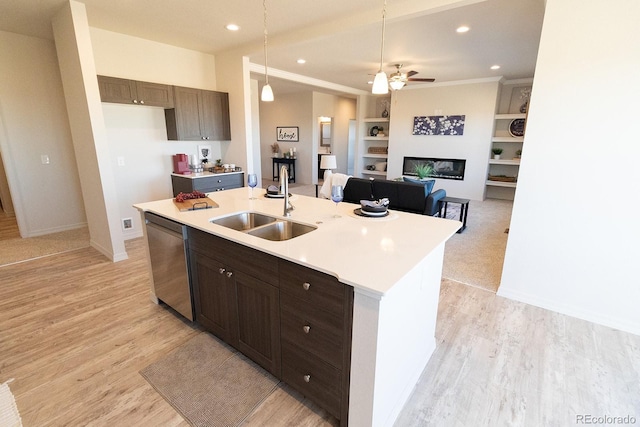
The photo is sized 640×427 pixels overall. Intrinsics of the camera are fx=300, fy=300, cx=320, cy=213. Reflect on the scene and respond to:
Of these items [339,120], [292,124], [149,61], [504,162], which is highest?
[149,61]

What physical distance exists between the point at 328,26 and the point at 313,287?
323 cm

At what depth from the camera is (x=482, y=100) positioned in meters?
6.75

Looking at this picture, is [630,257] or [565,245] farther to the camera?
[565,245]

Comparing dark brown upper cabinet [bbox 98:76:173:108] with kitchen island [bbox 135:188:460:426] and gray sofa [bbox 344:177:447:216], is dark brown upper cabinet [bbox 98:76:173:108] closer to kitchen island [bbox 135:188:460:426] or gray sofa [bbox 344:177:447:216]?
kitchen island [bbox 135:188:460:426]

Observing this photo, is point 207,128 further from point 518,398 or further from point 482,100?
point 482,100

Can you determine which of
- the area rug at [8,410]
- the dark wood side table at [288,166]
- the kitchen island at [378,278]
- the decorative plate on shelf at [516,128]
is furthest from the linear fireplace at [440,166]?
the area rug at [8,410]

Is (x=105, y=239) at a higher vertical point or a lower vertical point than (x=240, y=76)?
lower

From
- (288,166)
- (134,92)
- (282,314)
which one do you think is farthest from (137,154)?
(288,166)

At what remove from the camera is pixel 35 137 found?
4195 millimetres

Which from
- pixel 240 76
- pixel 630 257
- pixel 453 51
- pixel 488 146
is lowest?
pixel 630 257

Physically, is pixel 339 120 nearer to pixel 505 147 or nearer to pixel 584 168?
pixel 505 147

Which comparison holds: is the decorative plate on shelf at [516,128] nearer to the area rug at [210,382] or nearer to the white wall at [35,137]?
the area rug at [210,382]

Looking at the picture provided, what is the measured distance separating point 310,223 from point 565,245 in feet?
7.15

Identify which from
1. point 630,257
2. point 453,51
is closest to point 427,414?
point 630,257
